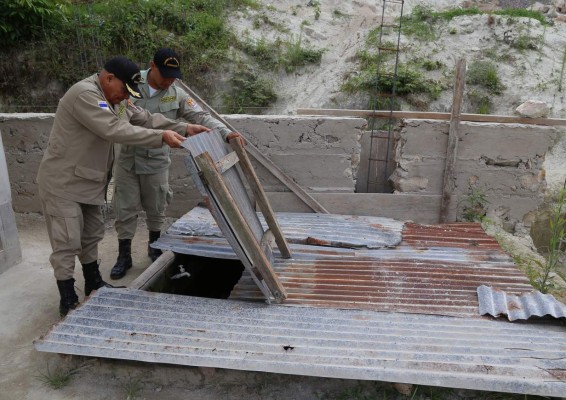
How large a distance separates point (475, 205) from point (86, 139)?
3.91 meters

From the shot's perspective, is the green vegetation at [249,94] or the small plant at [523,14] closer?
the green vegetation at [249,94]

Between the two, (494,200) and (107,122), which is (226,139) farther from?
(494,200)

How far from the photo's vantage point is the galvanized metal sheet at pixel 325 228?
3.82 m

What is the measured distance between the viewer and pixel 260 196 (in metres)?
3.38

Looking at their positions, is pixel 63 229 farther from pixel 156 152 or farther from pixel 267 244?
pixel 267 244

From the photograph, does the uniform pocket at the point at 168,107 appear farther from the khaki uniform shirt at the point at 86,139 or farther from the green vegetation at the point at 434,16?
the green vegetation at the point at 434,16

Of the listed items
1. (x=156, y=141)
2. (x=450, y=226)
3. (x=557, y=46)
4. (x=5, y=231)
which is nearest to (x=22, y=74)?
(x=5, y=231)

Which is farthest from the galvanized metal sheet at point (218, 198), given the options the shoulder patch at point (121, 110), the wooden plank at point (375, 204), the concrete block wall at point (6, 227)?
the concrete block wall at point (6, 227)

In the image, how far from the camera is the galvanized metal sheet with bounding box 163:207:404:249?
150 inches

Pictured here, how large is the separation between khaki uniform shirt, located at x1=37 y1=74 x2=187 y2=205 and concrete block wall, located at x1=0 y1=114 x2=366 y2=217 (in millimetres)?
1659

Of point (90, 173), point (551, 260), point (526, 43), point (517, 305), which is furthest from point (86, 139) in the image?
point (526, 43)

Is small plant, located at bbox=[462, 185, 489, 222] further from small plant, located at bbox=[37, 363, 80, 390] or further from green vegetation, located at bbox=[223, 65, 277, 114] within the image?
green vegetation, located at bbox=[223, 65, 277, 114]

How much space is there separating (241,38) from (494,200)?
22.0 feet

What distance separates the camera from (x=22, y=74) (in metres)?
9.20
